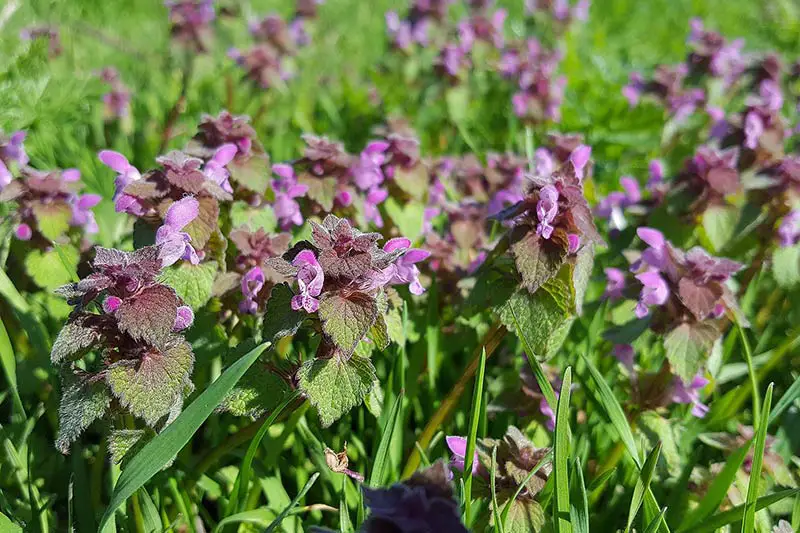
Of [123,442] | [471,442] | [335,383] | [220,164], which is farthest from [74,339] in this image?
[471,442]

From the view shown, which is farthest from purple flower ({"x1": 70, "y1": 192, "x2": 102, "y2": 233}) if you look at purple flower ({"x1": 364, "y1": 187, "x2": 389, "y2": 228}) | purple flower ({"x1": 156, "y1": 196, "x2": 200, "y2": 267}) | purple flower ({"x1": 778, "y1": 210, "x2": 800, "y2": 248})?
purple flower ({"x1": 778, "y1": 210, "x2": 800, "y2": 248})

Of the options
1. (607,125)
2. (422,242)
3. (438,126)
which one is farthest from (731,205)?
(438,126)

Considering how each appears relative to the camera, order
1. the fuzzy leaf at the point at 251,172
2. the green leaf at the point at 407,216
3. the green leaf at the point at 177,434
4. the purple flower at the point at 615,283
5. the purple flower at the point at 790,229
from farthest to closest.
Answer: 1. the purple flower at the point at 790,229
2. the green leaf at the point at 407,216
3. the purple flower at the point at 615,283
4. the fuzzy leaf at the point at 251,172
5. the green leaf at the point at 177,434

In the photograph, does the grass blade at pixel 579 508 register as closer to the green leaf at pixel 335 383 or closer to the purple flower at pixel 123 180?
the green leaf at pixel 335 383

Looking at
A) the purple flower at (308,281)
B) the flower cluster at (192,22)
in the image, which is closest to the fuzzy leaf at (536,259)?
the purple flower at (308,281)

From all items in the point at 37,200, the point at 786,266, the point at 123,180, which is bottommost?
the point at 786,266

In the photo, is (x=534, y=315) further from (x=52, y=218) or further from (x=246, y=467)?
(x=52, y=218)
